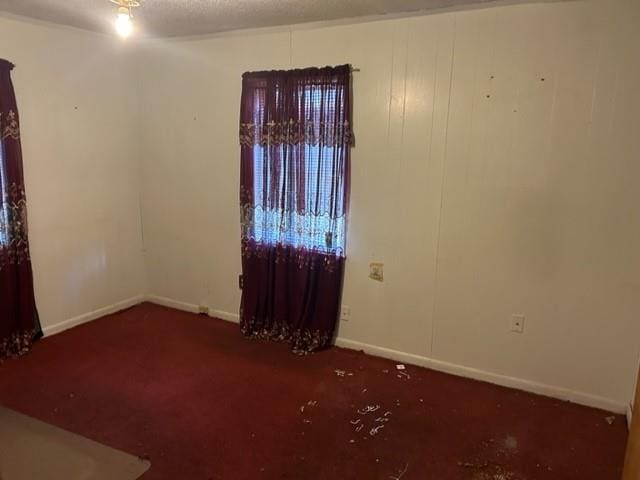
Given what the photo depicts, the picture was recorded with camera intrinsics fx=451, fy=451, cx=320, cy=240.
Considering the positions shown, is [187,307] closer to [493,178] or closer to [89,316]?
[89,316]

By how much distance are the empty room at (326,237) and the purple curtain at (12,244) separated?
2cm

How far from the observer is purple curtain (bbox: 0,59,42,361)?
2.94m

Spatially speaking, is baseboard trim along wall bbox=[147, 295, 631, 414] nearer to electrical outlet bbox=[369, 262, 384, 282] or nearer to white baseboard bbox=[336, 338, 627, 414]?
white baseboard bbox=[336, 338, 627, 414]

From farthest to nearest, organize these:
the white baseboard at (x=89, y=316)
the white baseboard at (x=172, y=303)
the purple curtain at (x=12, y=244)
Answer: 1. the white baseboard at (x=172, y=303)
2. the white baseboard at (x=89, y=316)
3. the purple curtain at (x=12, y=244)

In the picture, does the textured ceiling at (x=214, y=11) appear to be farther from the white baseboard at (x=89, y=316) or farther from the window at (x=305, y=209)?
the white baseboard at (x=89, y=316)

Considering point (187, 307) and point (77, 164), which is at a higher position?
point (77, 164)

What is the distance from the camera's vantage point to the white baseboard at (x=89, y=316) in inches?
135

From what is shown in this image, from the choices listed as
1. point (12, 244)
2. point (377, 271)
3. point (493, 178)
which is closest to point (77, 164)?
point (12, 244)

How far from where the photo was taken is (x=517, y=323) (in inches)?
109

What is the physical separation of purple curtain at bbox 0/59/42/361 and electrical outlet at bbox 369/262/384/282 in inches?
95.0

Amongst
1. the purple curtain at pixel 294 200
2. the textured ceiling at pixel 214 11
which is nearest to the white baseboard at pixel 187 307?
the purple curtain at pixel 294 200

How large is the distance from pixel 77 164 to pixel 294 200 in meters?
1.74

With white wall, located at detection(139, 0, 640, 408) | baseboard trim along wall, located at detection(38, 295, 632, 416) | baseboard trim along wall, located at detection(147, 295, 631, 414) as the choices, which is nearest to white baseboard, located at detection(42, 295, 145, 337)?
baseboard trim along wall, located at detection(38, 295, 632, 416)

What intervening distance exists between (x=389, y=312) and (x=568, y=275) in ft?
3.72
